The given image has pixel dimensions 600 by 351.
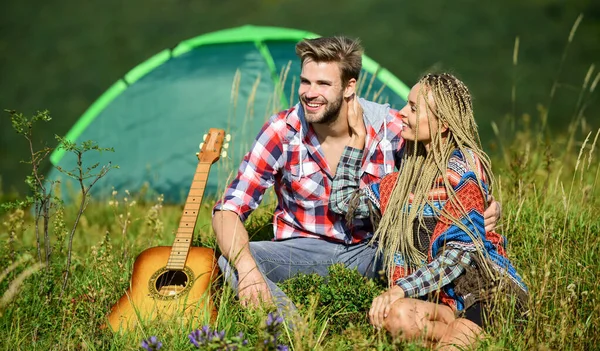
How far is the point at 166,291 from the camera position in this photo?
3316 millimetres

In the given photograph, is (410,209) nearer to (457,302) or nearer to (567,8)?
(457,302)

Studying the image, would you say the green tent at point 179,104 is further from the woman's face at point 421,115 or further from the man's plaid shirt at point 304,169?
the woman's face at point 421,115

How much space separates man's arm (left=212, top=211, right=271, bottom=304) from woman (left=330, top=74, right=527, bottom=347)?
0.51 meters

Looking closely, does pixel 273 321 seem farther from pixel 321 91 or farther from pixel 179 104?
pixel 179 104

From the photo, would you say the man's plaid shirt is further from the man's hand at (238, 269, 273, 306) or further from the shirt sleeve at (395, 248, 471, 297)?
the shirt sleeve at (395, 248, 471, 297)

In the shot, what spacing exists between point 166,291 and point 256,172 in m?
0.70

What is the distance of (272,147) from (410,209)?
2.64 ft

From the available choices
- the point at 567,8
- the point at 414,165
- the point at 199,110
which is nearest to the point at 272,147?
the point at 414,165

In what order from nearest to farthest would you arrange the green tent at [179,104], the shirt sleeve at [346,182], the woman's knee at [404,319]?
1. the woman's knee at [404,319]
2. the shirt sleeve at [346,182]
3. the green tent at [179,104]

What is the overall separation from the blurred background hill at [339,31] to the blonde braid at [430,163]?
25.6 ft

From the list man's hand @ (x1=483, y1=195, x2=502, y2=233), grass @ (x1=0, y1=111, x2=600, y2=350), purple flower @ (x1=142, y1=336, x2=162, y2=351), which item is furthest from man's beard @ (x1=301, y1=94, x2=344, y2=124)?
purple flower @ (x1=142, y1=336, x2=162, y2=351)

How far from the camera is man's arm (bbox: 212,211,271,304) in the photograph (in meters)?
3.20

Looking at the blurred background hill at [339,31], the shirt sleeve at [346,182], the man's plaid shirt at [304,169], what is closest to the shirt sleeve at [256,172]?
the man's plaid shirt at [304,169]

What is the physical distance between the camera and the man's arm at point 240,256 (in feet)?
10.5
